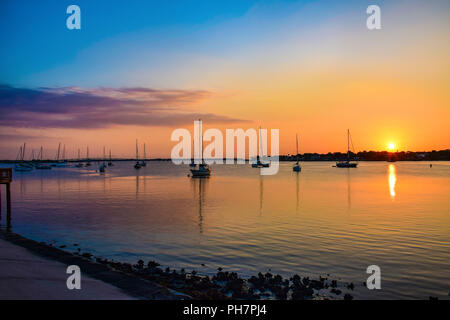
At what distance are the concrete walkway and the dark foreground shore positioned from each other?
512 millimetres

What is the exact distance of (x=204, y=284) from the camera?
12328mm

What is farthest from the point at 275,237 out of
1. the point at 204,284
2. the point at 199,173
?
the point at 199,173

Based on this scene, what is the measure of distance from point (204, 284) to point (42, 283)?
17.9ft

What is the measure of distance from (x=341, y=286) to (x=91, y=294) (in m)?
9.28

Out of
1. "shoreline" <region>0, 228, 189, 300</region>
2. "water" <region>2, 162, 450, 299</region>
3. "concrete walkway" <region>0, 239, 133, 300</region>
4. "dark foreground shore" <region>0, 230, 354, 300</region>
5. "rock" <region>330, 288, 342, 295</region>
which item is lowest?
"water" <region>2, 162, 450, 299</region>

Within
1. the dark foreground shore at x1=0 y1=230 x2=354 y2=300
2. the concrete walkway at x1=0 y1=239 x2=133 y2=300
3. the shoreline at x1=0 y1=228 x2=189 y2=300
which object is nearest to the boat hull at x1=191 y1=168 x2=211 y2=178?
the shoreline at x1=0 y1=228 x2=189 y2=300

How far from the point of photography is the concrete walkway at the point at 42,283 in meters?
9.59

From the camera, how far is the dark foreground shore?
11.0 m

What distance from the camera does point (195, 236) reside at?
73.2 ft

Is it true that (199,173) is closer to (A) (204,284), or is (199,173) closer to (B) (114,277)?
(A) (204,284)

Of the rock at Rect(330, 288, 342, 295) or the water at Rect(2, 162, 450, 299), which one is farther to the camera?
the water at Rect(2, 162, 450, 299)

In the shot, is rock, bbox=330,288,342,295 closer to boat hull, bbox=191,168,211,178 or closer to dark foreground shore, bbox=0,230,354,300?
dark foreground shore, bbox=0,230,354,300
